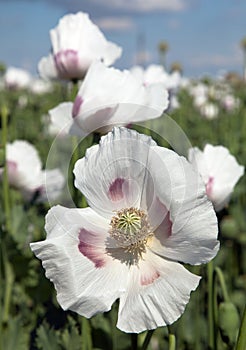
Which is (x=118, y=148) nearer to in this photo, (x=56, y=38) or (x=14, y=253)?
(x=56, y=38)

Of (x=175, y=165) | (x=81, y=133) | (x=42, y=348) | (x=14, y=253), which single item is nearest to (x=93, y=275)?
(x=175, y=165)

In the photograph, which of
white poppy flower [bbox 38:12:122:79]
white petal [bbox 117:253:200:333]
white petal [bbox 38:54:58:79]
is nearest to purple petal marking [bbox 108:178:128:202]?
white petal [bbox 117:253:200:333]

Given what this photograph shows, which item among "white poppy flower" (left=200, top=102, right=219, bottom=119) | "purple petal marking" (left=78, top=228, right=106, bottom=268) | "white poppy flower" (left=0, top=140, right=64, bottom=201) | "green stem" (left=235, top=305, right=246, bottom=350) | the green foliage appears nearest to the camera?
"green stem" (left=235, top=305, right=246, bottom=350)

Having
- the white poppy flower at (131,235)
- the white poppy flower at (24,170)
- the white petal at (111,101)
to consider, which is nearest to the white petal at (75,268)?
the white poppy flower at (131,235)

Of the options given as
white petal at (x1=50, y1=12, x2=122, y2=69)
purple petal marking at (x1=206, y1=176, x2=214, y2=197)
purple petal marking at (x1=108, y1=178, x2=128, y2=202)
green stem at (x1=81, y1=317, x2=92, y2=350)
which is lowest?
green stem at (x1=81, y1=317, x2=92, y2=350)

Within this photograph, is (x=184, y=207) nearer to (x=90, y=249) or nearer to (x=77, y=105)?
(x=90, y=249)

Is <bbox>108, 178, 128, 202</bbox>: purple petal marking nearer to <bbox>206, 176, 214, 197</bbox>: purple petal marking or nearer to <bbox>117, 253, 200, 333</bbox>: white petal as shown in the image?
<bbox>117, 253, 200, 333</bbox>: white petal
